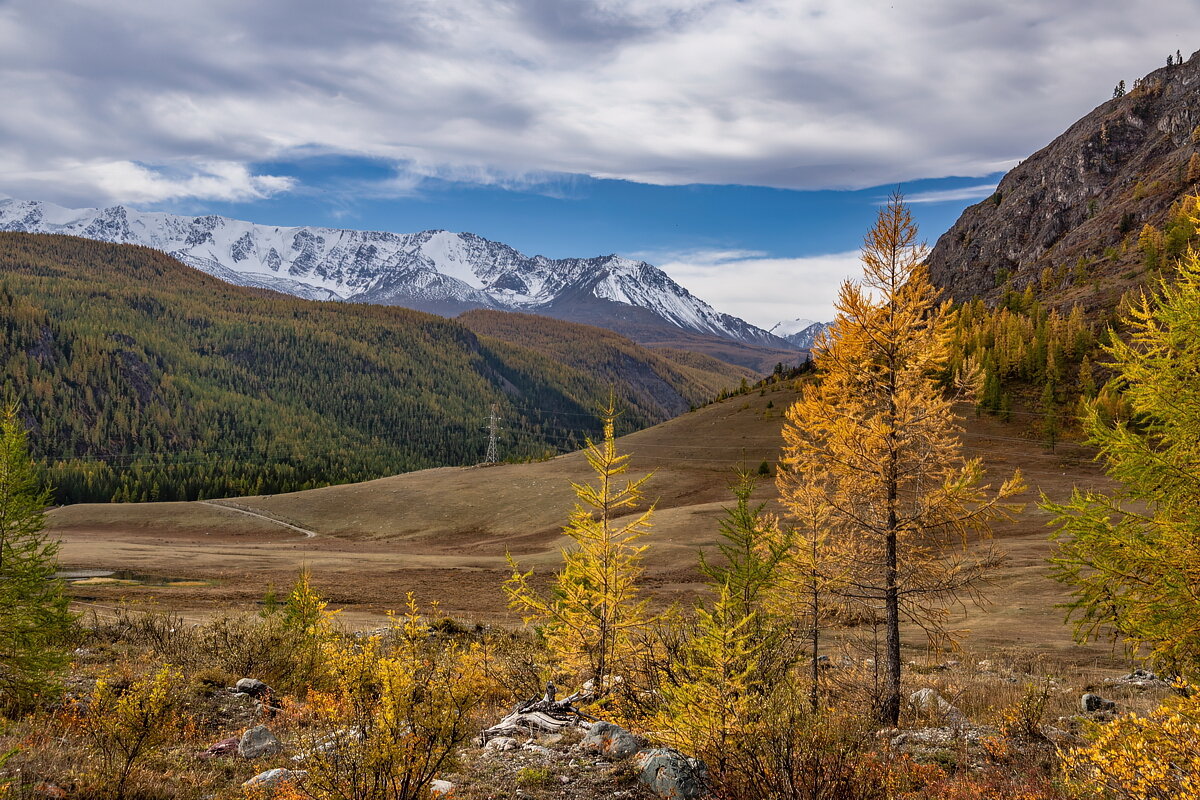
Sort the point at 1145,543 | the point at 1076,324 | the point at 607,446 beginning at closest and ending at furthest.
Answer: the point at 1145,543 → the point at 607,446 → the point at 1076,324

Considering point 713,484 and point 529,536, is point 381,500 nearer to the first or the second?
point 529,536

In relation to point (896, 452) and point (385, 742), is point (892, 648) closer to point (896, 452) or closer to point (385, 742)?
point (896, 452)

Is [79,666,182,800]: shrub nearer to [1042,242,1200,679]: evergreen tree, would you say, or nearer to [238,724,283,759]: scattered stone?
[238,724,283,759]: scattered stone

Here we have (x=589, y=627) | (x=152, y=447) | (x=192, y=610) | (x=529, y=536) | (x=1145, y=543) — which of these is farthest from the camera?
(x=152, y=447)

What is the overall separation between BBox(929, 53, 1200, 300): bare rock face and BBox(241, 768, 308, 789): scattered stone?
153 m

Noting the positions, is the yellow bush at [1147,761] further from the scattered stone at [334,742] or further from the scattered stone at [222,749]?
the scattered stone at [222,749]

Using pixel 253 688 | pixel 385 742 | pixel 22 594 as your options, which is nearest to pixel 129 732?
pixel 385 742

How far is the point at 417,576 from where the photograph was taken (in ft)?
158

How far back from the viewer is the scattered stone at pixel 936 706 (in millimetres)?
11938

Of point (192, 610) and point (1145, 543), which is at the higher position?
point (1145, 543)

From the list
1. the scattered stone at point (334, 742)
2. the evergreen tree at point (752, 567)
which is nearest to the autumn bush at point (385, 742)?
the scattered stone at point (334, 742)

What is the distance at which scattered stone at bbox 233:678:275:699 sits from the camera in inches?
484

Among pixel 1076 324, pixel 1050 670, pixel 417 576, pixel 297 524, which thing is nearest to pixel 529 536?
pixel 417 576

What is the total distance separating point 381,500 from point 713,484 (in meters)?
43.8
